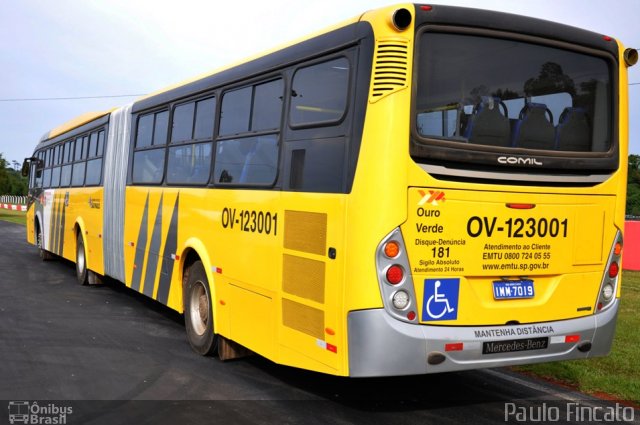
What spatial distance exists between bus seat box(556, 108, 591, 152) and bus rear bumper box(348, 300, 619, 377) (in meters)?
1.46

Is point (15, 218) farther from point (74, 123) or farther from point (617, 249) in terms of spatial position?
point (617, 249)

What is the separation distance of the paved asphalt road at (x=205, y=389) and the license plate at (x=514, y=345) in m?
0.67

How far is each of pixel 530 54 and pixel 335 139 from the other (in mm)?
1729

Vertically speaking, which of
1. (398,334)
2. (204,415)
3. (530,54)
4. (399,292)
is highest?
(530,54)

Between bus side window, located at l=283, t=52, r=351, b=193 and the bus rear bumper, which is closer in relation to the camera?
the bus rear bumper

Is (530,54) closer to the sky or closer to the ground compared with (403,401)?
closer to the sky

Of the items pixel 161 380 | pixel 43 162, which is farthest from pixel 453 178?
pixel 43 162

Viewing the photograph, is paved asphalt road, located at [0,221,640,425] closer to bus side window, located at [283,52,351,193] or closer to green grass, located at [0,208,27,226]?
bus side window, located at [283,52,351,193]

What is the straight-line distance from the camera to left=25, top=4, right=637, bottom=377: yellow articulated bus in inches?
192

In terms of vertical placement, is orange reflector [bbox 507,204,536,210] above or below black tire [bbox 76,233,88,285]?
above

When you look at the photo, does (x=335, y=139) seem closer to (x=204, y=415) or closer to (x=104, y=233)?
(x=204, y=415)

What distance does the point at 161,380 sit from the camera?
654 centimetres

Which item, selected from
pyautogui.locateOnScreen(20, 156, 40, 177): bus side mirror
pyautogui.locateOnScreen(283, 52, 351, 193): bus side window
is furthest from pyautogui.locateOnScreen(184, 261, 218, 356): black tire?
pyautogui.locateOnScreen(20, 156, 40, 177): bus side mirror

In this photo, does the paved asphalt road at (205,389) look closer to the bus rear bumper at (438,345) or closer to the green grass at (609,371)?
the green grass at (609,371)
